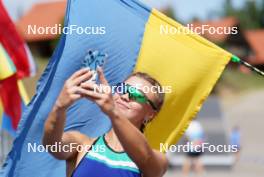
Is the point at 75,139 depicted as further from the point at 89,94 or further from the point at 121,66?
→ the point at 121,66

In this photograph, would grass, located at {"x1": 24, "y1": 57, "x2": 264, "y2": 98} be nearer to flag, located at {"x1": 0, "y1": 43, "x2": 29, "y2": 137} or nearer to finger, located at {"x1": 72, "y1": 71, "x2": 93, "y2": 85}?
flag, located at {"x1": 0, "y1": 43, "x2": 29, "y2": 137}

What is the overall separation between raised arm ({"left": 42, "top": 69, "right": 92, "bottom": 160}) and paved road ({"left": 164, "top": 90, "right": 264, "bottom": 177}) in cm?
1213

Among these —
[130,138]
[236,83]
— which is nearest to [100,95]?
[130,138]

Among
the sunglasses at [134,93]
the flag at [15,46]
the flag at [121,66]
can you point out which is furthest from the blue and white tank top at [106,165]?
the flag at [15,46]

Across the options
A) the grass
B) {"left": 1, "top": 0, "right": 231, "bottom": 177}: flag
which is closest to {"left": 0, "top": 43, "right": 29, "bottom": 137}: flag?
{"left": 1, "top": 0, "right": 231, "bottom": 177}: flag

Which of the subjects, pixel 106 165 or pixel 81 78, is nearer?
pixel 81 78

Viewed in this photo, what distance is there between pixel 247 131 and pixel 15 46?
29.6m

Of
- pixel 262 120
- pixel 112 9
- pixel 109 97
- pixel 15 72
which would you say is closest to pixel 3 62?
pixel 15 72

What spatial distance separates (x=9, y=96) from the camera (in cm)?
714

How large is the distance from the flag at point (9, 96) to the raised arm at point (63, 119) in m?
3.65

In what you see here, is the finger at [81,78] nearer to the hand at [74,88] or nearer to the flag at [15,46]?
the hand at [74,88]

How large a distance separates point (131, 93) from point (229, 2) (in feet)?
378

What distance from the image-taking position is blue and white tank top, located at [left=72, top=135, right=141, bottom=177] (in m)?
3.34

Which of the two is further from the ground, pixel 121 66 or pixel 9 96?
pixel 9 96
